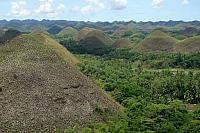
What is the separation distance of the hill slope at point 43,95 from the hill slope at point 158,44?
90.6 meters

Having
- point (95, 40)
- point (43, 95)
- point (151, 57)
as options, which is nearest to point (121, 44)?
point (95, 40)

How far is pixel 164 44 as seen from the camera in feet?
470

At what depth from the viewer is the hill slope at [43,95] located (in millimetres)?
39781

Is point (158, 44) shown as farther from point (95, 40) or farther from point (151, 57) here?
point (151, 57)

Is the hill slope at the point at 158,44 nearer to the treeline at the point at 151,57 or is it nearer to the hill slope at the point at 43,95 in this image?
the treeline at the point at 151,57

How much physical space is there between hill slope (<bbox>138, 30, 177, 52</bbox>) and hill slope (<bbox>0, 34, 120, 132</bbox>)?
90.6 m

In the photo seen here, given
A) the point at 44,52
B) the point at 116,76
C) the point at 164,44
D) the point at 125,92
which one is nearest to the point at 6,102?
the point at 44,52

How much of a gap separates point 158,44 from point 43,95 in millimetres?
105357

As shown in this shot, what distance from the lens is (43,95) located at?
143ft

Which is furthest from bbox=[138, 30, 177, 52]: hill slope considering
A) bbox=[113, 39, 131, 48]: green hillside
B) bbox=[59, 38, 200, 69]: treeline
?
bbox=[59, 38, 200, 69]: treeline

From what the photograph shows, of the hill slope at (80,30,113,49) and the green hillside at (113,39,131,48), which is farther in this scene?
the hill slope at (80,30,113,49)

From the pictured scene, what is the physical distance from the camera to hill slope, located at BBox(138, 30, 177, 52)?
139625 millimetres

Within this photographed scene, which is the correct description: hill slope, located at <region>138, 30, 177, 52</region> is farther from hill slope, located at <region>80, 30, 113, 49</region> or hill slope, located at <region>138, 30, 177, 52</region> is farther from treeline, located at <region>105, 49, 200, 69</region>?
treeline, located at <region>105, 49, 200, 69</region>

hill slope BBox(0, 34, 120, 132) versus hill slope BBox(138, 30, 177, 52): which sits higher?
hill slope BBox(0, 34, 120, 132)
